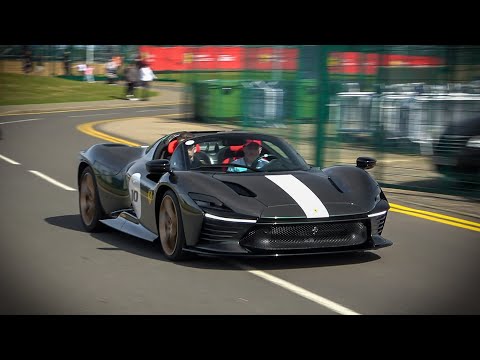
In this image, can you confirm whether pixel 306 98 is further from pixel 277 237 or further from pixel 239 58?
pixel 277 237

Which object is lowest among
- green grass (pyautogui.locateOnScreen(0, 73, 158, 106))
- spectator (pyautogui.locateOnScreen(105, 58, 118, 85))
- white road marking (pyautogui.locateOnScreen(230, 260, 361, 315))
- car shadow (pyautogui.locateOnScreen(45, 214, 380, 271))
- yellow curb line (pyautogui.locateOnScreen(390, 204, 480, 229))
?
green grass (pyautogui.locateOnScreen(0, 73, 158, 106))

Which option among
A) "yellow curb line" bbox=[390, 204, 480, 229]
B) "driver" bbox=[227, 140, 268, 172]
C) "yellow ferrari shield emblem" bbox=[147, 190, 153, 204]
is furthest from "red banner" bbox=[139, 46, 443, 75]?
"yellow ferrari shield emblem" bbox=[147, 190, 153, 204]

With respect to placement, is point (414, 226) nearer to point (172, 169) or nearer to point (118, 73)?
point (172, 169)

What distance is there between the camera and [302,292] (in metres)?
7.77

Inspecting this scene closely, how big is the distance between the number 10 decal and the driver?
3.54 feet

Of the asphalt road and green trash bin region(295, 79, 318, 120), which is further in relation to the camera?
green trash bin region(295, 79, 318, 120)

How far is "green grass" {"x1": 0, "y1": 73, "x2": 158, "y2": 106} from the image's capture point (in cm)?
4241

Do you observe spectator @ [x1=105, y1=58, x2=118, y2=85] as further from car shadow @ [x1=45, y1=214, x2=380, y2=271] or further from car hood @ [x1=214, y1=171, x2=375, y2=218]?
car hood @ [x1=214, y1=171, x2=375, y2=218]

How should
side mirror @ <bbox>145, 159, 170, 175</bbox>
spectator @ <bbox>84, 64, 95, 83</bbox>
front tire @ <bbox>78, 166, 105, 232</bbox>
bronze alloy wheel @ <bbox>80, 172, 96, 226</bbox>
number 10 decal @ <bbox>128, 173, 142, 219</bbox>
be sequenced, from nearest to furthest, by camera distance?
side mirror @ <bbox>145, 159, 170, 175</bbox> → number 10 decal @ <bbox>128, 173, 142, 219</bbox> → front tire @ <bbox>78, 166, 105, 232</bbox> → bronze alloy wheel @ <bbox>80, 172, 96, 226</bbox> → spectator @ <bbox>84, 64, 95, 83</bbox>

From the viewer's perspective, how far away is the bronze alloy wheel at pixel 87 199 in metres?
11.1

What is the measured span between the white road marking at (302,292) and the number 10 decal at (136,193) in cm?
159
